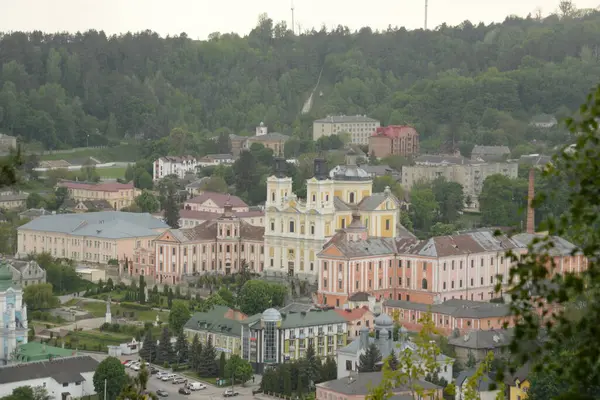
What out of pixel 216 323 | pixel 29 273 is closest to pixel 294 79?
pixel 29 273

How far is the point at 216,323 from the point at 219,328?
0.34 metres

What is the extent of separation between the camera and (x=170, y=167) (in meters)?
70.5

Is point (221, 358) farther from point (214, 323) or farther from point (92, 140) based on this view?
point (92, 140)

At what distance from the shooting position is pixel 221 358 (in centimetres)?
3306

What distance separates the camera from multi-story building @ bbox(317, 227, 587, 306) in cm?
4125

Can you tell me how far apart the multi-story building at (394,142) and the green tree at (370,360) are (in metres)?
43.6

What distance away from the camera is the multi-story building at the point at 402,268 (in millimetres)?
41250

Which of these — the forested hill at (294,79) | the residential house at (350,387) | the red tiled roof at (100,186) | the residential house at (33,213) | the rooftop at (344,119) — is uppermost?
the forested hill at (294,79)

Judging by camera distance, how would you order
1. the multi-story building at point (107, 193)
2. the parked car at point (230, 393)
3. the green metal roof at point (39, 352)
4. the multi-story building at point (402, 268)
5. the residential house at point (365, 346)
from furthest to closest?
the multi-story building at point (107, 193) < the multi-story building at point (402, 268) < the green metal roof at point (39, 352) < the residential house at point (365, 346) < the parked car at point (230, 393)

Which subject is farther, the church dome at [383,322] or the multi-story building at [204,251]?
the multi-story building at [204,251]

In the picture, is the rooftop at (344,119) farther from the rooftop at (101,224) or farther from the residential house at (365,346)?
the residential house at (365,346)

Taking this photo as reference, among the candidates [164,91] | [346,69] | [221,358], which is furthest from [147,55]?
[221,358]

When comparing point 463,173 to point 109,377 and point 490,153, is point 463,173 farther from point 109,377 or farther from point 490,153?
point 109,377

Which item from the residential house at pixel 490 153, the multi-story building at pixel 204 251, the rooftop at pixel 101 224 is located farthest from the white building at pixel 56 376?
the residential house at pixel 490 153
